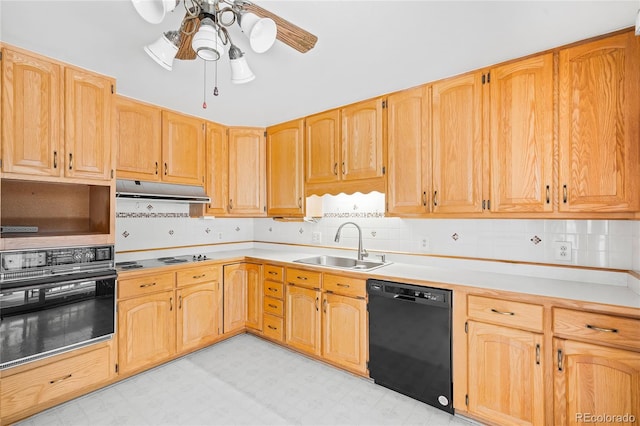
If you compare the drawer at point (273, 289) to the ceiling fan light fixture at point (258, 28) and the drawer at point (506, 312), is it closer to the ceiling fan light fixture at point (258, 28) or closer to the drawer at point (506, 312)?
the drawer at point (506, 312)

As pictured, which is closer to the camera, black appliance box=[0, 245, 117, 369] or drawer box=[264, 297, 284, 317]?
black appliance box=[0, 245, 117, 369]

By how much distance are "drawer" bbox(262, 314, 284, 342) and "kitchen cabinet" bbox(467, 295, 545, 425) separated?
172 cm

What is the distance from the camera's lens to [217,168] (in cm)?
340

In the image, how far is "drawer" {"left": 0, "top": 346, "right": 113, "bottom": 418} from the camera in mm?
1899

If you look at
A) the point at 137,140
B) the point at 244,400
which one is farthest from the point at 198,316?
the point at 137,140

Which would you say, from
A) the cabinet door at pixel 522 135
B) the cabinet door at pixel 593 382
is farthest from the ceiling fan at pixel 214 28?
the cabinet door at pixel 593 382

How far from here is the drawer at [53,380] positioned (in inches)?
74.8

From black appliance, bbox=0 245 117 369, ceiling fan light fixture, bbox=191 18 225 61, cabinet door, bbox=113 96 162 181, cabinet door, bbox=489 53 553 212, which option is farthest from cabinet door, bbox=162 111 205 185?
cabinet door, bbox=489 53 553 212

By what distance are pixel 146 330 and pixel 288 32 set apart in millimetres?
2524

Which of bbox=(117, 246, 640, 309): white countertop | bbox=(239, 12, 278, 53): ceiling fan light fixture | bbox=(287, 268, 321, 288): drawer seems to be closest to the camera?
bbox=(239, 12, 278, 53): ceiling fan light fixture

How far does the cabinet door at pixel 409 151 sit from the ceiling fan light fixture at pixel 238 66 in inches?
53.6

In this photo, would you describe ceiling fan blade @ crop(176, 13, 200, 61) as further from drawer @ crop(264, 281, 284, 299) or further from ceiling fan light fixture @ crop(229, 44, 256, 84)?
drawer @ crop(264, 281, 284, 299)

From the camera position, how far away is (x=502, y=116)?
2086mm

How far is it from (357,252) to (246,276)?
4.16 feet
